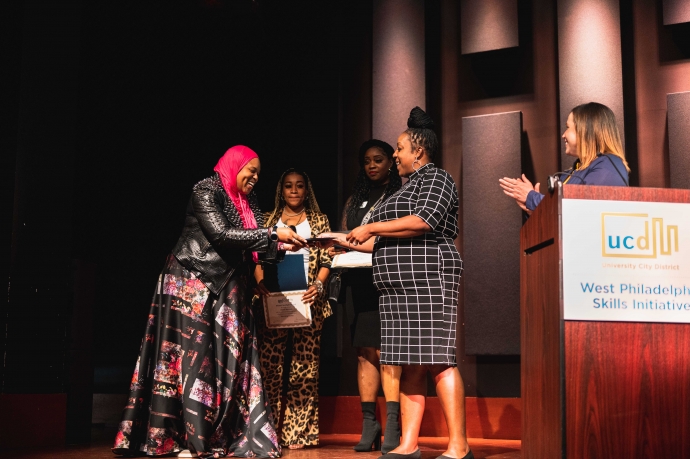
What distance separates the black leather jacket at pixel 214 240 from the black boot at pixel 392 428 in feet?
3.34

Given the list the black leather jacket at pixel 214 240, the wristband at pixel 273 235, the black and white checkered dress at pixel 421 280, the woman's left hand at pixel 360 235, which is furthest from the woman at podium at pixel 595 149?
the black leather jacket at pixel 214 240

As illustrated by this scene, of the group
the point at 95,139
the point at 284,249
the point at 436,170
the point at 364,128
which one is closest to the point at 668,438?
the point at 436,170

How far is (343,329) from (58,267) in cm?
191

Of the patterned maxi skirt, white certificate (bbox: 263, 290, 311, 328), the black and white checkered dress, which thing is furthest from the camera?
white certificate (bbox: 263, 290, 311, 328)

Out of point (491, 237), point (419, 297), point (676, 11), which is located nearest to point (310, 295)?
point (419, 297)

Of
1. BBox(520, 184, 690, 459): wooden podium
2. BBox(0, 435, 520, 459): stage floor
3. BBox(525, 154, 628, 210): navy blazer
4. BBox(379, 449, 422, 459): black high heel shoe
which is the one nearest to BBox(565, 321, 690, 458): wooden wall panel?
BBox(520, 184, 690, 459): wooden podium

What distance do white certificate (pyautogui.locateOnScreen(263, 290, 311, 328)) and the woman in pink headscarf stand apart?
39cm

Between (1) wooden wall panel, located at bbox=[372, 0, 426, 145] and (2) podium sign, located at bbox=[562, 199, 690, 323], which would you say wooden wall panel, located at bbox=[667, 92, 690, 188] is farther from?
(2) podium sign, located at bbox=[562, 199, 690, 323]

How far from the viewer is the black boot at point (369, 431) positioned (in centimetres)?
392

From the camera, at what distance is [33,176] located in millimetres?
4266

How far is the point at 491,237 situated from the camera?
4609mm

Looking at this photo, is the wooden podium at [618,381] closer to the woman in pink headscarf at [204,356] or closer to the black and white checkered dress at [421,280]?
the black and white checkered dress at [421,280]

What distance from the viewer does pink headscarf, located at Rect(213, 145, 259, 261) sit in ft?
12.5

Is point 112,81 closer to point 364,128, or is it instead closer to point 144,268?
point 144,268
